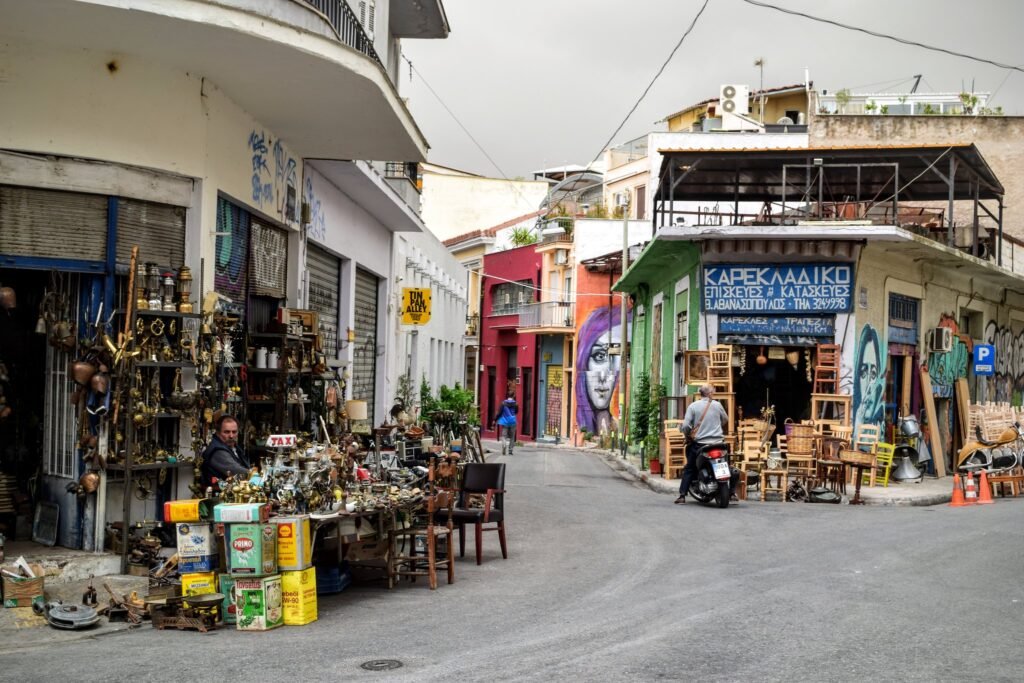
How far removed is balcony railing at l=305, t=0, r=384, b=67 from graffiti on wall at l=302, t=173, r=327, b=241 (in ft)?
6.78

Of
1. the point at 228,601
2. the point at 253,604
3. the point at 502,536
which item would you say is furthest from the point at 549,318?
the point at 253,604

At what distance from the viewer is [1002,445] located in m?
20.4

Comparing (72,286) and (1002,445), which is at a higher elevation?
(72,286)

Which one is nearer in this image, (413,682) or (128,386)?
(413,682)

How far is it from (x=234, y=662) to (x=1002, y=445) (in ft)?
55.7

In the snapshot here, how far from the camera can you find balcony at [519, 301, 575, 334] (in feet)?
155

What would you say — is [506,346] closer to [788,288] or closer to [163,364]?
[788,288]

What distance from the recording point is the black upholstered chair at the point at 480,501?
11.2 meters

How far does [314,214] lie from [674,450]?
896cm

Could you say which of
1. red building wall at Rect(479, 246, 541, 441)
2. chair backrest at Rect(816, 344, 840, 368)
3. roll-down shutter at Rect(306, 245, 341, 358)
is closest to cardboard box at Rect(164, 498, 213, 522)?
roll-down shutter at Rect(306, 245, 341, 358)

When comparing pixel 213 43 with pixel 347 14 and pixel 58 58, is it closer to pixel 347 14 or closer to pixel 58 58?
pixel 58 58

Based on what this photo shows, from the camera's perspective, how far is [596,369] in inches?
1817

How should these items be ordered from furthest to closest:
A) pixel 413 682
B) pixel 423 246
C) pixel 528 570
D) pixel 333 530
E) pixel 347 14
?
pixel 423 246 → pixel 347 14 → pixel 528 570 → pixel 333 530 → pixel 413 682

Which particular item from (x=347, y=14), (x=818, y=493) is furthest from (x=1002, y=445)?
(x=347, y=14)
